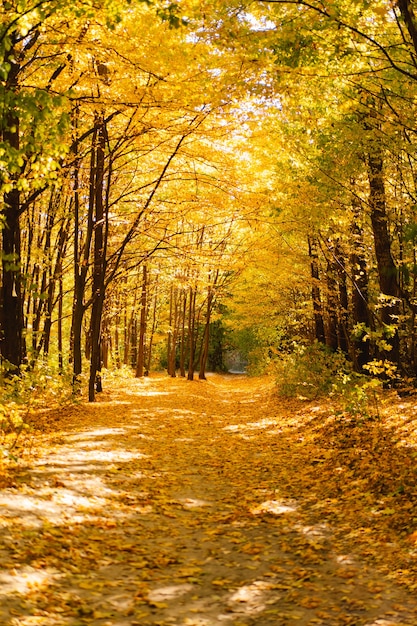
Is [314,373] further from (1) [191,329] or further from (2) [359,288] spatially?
(1) [191,329]

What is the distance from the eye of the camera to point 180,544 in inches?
218

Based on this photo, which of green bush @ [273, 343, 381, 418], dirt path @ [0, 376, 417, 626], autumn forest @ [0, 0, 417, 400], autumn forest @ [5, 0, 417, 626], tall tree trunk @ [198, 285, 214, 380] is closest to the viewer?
dirt path @ [0, 376, 417, 626]

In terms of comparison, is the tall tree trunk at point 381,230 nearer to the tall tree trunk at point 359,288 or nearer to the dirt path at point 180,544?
the tall tree trunk at point 359,288

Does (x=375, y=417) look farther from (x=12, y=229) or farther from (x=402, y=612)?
(x=12, y=229)

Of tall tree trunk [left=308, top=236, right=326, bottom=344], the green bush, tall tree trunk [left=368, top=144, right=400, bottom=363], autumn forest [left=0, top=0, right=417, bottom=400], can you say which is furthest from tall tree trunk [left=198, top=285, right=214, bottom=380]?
tall tree trunk [left=368, top=144, right=400, bottom=363]

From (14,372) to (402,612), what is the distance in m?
9.99

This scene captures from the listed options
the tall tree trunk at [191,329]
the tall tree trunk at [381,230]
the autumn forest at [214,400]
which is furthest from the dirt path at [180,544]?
the tall tree trunk at [191,329]

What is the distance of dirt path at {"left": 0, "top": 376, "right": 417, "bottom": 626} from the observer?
406cm

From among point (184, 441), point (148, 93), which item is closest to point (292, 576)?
point (184, 441)

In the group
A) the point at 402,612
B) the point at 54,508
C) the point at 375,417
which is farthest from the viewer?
the point at 375,417

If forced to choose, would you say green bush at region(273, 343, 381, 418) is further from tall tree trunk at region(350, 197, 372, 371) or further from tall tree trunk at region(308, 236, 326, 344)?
tall tree trunk at region(308, 236, 326, 344)

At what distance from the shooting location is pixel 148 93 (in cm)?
1039

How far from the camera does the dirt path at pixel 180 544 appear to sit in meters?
4.06

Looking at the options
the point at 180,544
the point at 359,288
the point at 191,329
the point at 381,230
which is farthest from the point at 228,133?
the point at 191,329
